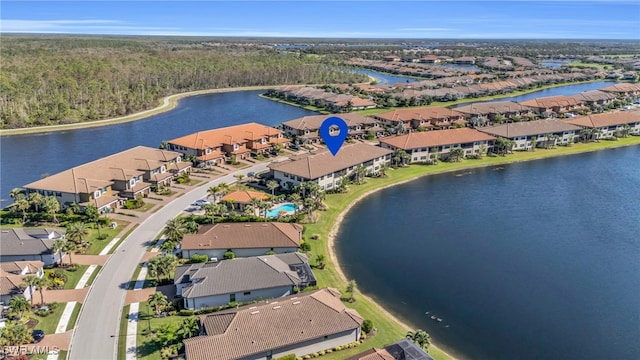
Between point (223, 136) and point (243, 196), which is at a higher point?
point (223, 136)

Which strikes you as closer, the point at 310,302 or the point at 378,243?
the point at 310,302

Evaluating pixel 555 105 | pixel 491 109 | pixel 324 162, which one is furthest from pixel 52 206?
pixel 555 105

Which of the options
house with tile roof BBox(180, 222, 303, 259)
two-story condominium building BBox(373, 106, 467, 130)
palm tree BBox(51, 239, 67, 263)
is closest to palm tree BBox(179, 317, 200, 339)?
house with tile roof BBox(180, 222, 303, 259)

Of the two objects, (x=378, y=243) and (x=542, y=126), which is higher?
(x=542, y=126)

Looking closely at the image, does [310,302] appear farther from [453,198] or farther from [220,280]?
[453,198]

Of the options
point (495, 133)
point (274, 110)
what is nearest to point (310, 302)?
point (495, 133)

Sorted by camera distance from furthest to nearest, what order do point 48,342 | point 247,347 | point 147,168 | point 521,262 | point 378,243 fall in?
1. point 147,168
2. point 378,243
3. point 521,262
4. point 48,342
5. point 247,347

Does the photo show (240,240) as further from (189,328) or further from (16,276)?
(16,276)

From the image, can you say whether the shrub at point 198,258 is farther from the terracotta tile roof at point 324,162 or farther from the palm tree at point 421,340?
the terracotta tile roof at point 324,162
